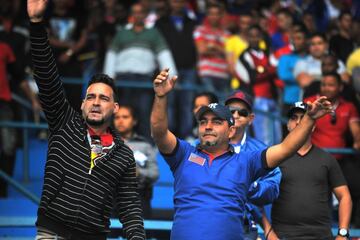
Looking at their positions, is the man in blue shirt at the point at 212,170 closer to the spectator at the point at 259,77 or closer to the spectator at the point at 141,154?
the spectator at the point at 141,154

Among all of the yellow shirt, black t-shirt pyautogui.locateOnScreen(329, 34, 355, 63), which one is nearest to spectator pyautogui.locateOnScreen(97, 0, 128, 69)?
the yellow shirt

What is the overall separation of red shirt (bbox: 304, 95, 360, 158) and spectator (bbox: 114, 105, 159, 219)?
2.38 m

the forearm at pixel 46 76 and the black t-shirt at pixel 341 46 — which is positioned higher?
the black t-shirt at pixel 341 46

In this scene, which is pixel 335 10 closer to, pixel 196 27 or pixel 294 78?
pixel 196 27

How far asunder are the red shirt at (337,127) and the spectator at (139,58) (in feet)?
9.28

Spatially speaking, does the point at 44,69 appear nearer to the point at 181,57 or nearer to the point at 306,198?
the point at 306,198

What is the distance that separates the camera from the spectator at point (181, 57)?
1393 centimetres

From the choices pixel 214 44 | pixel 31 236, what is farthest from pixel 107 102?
pixel 214 44

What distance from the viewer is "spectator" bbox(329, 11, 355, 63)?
13867mm

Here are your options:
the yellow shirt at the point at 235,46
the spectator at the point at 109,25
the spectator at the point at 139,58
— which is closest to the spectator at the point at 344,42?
the yellow shirt at the point at 235,46

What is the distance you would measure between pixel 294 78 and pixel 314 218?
463 centimetres

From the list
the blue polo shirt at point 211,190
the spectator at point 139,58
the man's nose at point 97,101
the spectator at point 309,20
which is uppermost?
the spectator at point 309,20

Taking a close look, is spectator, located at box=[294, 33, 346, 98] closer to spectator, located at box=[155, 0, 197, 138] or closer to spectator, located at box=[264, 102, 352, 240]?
spectator, located at box=[155, 0, 197, 138]

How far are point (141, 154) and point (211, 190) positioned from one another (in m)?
2.73
